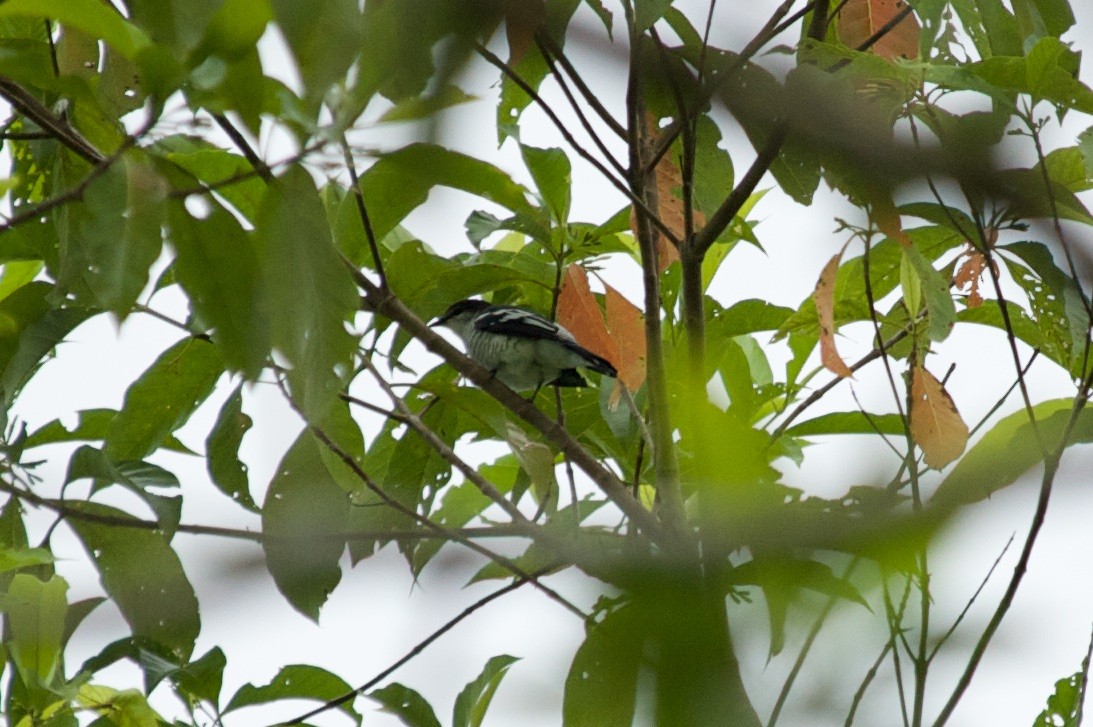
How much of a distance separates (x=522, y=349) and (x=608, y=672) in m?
5.05

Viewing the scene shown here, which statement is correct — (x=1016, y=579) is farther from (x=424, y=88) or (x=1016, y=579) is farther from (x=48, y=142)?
(x=48, y=142)

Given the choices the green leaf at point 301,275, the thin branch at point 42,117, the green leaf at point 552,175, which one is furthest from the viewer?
the green leaf at point 552,175

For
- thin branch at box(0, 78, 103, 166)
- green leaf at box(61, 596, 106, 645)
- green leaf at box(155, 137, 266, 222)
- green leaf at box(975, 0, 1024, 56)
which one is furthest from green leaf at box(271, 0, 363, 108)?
green leaf at box(975, 0, 1024, 56)

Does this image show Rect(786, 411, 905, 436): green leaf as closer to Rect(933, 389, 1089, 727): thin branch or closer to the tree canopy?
the tree canopy

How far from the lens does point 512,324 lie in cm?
580

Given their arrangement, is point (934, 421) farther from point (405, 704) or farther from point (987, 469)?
point (987, 469)

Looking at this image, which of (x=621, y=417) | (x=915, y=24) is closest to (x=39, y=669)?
(x=621, y=417)

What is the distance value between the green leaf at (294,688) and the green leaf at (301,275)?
1.72 meters

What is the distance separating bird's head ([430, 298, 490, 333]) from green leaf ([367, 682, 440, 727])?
4244 millimetres

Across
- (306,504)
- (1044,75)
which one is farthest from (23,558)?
(1044,75)

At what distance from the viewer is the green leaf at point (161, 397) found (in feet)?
9.64

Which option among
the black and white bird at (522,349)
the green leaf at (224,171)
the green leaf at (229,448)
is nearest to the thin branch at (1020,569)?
the green leaf at (224,171)

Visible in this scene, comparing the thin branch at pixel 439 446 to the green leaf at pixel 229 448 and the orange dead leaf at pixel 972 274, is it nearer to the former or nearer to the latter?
the green leaf at pixel 229 448

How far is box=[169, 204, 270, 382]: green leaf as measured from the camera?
1.07 metres
